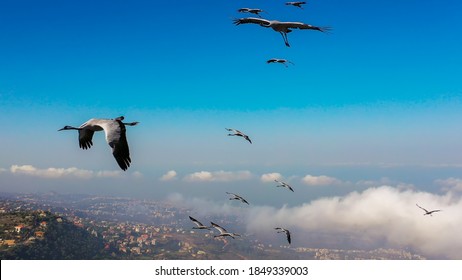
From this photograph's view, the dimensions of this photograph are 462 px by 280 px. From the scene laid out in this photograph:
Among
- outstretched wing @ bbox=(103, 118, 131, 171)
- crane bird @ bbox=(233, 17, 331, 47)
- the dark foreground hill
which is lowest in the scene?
the dark foreground hill

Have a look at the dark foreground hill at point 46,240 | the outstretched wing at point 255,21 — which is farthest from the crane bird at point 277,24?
the dark foreground hill at point 46,240

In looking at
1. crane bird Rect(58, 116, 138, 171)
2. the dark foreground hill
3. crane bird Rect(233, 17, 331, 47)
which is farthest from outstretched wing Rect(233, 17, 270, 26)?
the dark foreground hill

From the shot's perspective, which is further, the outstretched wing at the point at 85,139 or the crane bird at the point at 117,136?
the outstretched wing at the point at 85,139

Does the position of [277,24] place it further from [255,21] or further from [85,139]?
[85,139]

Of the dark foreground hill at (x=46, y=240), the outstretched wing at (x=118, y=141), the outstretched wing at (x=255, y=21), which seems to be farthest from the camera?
the dark foreground hill at (x=46, y=240)

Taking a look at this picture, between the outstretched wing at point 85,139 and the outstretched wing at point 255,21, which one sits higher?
the outstretched wing at point 255,21

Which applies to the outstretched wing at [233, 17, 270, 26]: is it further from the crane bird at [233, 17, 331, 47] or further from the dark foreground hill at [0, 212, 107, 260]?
the dark foreground hill at [0, 212, 107, 260]

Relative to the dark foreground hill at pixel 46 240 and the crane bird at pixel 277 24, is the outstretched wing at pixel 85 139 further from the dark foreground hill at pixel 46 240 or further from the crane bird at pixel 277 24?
the dark foreground hill at pixel 46 240

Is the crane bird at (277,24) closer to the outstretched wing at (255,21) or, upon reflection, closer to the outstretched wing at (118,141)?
the outstretched wing at (255,21)

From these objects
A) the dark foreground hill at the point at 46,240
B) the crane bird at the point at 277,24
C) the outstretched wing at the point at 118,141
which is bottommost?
the dark foreground hill at the point at 46,240

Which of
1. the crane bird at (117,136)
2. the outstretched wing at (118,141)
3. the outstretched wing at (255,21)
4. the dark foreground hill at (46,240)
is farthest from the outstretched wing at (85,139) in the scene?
the dark foreground hill at (46,240)

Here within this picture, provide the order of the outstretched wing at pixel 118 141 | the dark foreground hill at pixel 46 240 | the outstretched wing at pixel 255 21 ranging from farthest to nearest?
1. the dark foreground hill at pixel 46 240
2. the outstretched wing at pixel 255 21
3. the outstretched wing at pixel 118 141
